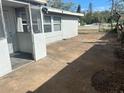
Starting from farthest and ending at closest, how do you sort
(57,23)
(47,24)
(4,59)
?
(57,23) < (47,24) < (4,59)

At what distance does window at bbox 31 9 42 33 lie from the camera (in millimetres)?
6807

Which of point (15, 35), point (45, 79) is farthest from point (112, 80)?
point (15, 35)

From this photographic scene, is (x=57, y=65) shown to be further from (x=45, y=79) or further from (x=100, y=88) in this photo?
(x=100, y=88)

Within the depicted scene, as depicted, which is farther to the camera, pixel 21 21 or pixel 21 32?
pixel 21 21

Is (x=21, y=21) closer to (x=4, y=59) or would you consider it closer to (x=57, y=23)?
(x=4, y=59)

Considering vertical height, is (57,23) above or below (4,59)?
above

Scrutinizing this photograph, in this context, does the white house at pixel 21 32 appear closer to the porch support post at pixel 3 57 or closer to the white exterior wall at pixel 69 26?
the porch support post at pixel 3 57

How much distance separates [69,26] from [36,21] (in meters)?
9.19

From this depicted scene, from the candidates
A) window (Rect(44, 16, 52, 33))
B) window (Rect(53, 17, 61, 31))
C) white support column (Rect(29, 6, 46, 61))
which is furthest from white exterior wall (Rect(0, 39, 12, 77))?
window (Rect(53, 17, 61, 31))

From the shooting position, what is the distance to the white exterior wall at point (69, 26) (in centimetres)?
1455

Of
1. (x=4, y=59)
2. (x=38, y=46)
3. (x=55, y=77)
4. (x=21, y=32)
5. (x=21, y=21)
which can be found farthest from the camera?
(x=21, y=21)

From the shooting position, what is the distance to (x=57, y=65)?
611 cm

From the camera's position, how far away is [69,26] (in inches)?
623

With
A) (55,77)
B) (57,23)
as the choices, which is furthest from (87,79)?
(57,23)
